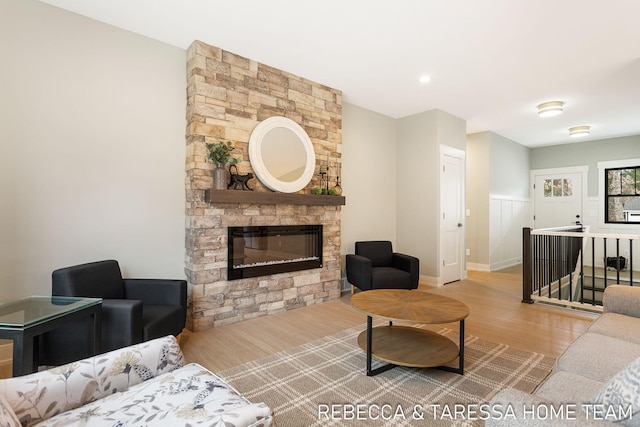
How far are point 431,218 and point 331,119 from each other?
2295mm

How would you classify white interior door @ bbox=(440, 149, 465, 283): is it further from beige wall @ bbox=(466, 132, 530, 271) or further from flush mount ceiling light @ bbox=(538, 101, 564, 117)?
flush mount ceiling light @ bbox=(538, 101, 564, 117)

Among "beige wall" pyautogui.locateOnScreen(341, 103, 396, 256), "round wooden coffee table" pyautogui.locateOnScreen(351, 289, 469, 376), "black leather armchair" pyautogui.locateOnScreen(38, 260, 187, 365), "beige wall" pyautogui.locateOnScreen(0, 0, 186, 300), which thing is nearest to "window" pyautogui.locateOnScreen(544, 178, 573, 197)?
"beige wall" pyautogui.locateOnScreen(341, 103, 396, 256)

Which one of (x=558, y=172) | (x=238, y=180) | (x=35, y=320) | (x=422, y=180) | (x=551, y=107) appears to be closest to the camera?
(x=35, y=320)

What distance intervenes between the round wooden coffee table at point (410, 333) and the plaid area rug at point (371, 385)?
0.45 ft

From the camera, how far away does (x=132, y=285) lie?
2.84 metres

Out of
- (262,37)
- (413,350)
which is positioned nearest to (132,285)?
(413,350)

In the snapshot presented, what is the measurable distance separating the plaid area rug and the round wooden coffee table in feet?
0.45

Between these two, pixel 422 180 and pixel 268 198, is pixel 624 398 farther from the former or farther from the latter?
pixel 422 180

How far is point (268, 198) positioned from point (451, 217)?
3.42 m

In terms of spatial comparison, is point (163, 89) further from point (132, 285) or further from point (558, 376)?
point (558, 376)

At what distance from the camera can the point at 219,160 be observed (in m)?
3.27

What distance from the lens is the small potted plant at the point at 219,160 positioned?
3242 millimetres

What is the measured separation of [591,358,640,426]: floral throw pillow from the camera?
A: 97 cm

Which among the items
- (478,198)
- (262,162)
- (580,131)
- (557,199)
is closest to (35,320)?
(262,162)
